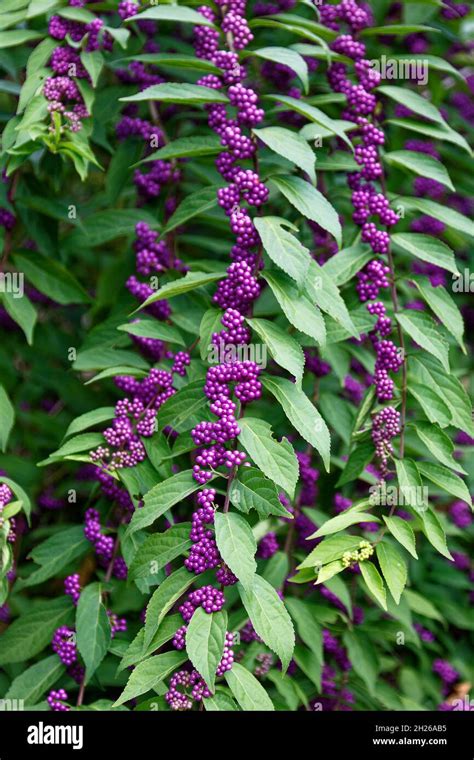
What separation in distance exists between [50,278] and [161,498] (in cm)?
105

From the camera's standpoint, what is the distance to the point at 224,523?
178 centimetres

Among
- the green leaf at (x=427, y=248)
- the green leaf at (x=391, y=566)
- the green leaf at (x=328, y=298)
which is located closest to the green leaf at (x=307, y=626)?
the green leaf at (x=391, y=566)

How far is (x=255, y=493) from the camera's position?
6.03 feet

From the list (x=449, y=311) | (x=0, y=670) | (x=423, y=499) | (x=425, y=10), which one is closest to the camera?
(x=423, y=499)

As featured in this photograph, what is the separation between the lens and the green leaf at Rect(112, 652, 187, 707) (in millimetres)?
1742

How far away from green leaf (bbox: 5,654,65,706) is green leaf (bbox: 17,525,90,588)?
21 centimetres

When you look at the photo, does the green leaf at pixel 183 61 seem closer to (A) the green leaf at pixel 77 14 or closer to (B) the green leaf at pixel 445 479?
(A) the green leaf at pixel 77 14

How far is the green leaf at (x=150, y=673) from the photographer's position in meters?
1.74

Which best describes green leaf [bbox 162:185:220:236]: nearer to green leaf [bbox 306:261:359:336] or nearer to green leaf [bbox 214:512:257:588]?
green leaf [bbox 306:261:359:336]

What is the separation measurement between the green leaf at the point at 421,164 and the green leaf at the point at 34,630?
1449 millimetres

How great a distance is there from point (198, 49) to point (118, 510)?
4.15 feet

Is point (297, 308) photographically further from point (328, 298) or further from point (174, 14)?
point (174, 14)

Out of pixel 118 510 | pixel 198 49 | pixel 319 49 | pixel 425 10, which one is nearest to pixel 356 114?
pixel 319 49
